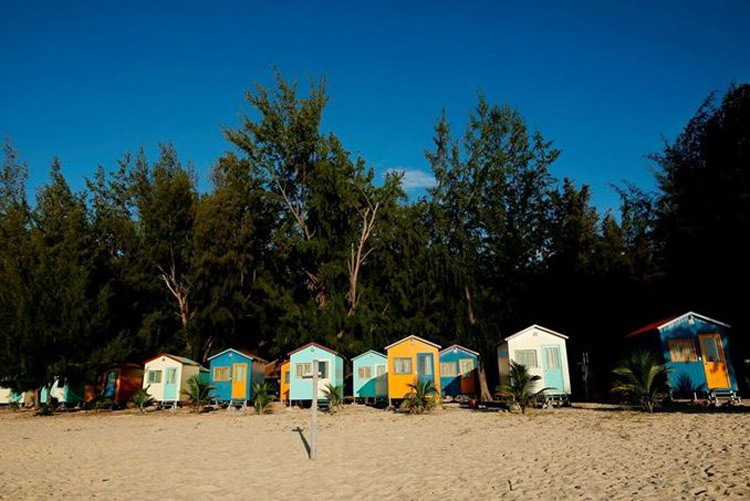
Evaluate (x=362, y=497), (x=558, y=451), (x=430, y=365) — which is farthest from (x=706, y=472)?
(x=430, y=365)

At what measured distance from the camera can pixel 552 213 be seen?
125 ft

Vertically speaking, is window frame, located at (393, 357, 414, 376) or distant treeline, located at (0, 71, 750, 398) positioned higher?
distant treeline, located at (0, 71, 750, 398)

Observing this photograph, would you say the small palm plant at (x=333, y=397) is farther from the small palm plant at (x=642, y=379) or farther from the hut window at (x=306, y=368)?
the small palm plant at (x=642, y=379)

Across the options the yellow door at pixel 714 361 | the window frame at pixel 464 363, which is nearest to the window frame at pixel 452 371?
the window frame at pixel 464 363

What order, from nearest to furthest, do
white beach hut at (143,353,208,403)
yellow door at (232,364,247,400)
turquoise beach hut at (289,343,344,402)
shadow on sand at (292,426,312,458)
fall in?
shadow on sand at (292,426,312,458), turquoise beach hut at (289,343,344,402), white beach hut at (143,353,208,403), yellow door at (232,364,247,400)

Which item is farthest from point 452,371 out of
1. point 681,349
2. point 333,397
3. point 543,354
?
point 681,349

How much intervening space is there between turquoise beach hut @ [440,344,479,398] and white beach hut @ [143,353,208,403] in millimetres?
15863

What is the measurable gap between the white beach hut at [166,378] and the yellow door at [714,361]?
89.7ft

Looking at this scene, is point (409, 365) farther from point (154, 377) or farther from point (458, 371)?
point (154, 377)

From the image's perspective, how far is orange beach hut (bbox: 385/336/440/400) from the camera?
2623 cm

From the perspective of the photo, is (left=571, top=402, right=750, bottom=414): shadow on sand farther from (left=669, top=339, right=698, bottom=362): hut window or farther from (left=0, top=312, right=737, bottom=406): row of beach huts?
(left=669, top=339, right=698, bottom=362): hut window

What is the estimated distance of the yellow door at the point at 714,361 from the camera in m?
21.0

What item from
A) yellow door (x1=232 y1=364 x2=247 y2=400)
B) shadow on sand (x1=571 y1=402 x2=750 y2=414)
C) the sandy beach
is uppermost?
yellow door (x1=232 y1=364 x2=247 y2=400)

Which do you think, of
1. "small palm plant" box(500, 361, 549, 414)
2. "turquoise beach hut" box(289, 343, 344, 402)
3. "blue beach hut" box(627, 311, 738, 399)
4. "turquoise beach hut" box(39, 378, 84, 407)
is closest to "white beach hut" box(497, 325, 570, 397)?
"small palm plant" box(500, 361, 549, 414)
